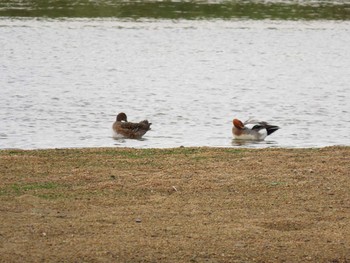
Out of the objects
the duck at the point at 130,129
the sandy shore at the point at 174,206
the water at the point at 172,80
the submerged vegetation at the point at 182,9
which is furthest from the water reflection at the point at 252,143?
the submerged vegetation at the point at 182,9

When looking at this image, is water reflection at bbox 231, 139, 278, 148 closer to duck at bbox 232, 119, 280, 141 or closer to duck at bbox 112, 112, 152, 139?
duck at bbox 232, 119, 280, 141

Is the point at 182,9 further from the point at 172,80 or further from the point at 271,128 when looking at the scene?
the point at 271,128

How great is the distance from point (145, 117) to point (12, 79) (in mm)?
6261

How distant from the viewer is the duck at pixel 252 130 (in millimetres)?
17797

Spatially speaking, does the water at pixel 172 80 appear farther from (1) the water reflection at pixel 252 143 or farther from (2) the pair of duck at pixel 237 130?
(2) the pair of duck at pixel 237 130

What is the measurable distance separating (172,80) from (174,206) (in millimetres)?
16843

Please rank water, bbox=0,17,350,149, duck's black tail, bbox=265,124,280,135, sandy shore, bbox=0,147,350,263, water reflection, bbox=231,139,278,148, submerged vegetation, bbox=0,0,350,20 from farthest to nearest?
1. submerged vegetation, bbox=0,0,350,20
2. water, bbox=0,17,350,149
3. duck's black tail, bbox=265,124,280,135
4. water reflection, bbox=231,139,278,148
5. sandy shore, bbox=0,147,350,263

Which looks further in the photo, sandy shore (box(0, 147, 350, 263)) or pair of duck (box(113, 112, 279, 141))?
pair of duck (box(113, 112, 279, 141))

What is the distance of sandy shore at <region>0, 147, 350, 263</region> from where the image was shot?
8.85 meters

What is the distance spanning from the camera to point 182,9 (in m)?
46.1

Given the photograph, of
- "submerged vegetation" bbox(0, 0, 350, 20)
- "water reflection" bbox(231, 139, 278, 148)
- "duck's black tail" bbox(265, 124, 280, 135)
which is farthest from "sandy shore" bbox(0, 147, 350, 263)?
"submerged vegetation" bbox(0, 0, 350, 20)

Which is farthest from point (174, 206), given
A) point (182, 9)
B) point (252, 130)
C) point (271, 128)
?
point (182, 9)

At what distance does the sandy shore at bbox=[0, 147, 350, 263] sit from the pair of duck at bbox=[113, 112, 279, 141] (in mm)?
4203

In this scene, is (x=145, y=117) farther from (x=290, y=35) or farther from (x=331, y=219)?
(x=290, y=35)
